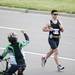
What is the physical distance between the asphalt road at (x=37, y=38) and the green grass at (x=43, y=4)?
854 mm

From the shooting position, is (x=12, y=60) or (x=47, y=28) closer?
(x=12, y=60)

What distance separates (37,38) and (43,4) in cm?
743

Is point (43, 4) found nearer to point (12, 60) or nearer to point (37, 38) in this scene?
point (37, 38)

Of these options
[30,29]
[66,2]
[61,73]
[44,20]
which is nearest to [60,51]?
[61,73]

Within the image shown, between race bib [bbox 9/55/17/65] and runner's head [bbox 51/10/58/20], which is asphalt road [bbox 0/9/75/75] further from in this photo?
race bib [bbox 9/55/17/65]

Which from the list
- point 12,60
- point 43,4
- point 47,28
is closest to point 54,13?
point 47,28

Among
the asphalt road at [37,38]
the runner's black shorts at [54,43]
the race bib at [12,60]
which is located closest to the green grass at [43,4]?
the asphalt road at [37,38]

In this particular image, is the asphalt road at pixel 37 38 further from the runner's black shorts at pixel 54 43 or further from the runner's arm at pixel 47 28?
the runner's arm at pixel 47 28

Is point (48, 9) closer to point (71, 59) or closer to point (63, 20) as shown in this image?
point (63, 20)

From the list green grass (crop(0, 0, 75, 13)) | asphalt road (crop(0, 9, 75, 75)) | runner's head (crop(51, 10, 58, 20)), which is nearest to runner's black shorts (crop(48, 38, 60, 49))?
runner's head (crop(51, 10, 58, 20))

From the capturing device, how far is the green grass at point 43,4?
24016 mm

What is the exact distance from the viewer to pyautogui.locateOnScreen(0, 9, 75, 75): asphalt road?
45.7ft

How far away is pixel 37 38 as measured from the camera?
17812 millimetres

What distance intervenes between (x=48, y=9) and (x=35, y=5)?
95 centimetres
